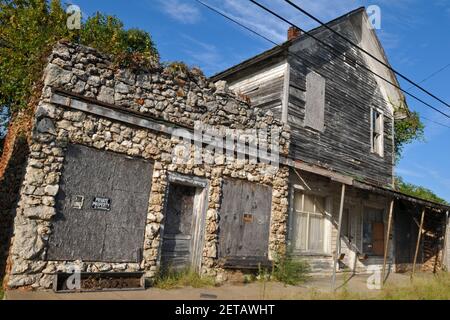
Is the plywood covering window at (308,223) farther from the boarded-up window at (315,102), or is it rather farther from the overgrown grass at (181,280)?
the overgrown grass at (181,280)

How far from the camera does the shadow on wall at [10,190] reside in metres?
6.55

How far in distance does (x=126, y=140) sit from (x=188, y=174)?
60.6 inches

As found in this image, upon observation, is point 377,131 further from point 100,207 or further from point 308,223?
point 100,207

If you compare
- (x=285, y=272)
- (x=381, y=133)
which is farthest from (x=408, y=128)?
(x=285, y=272)

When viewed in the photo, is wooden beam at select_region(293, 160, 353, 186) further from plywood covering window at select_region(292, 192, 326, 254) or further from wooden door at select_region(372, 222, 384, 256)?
wooden door at select_region(372, 222, 384, 256)

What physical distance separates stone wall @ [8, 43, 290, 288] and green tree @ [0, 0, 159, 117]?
664 millimetres

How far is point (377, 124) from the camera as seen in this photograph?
14477 mm

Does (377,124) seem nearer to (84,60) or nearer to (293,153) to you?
(293,153)

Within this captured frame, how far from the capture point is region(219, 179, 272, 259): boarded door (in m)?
8.16

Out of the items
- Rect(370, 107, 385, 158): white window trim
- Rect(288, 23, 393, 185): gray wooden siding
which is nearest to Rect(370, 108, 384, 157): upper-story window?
Rect(370, 107, 385, 158): white window trim

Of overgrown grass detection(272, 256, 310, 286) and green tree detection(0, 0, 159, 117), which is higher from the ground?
green tree detection(0, 0, 159, 117)
